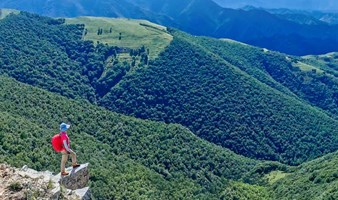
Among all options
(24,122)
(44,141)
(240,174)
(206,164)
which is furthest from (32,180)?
(240,174)

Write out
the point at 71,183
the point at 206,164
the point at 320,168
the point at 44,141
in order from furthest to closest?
the point at 206,164, the point at 320,168, the point at 44,141, the point at 71,183

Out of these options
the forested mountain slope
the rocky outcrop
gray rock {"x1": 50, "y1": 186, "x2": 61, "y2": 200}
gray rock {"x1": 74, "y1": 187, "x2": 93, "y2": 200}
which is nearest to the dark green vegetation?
the forested mountain slope

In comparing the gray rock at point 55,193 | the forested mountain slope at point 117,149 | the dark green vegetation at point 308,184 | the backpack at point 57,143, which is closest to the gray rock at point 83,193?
the gray rock at point 55,193

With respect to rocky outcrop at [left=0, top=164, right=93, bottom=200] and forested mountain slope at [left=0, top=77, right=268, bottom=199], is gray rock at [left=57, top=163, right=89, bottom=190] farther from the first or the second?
forested mountain slope at [left=0, top=77, right=268, bottom=199]

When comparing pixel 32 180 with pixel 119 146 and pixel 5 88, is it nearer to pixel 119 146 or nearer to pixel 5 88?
pixel 119 146

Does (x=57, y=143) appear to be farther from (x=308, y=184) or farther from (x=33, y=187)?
(x=308, y=184)

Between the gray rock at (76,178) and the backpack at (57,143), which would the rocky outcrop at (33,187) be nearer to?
the gray rock at (76,178)

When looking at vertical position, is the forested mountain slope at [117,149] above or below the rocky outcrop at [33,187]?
below
